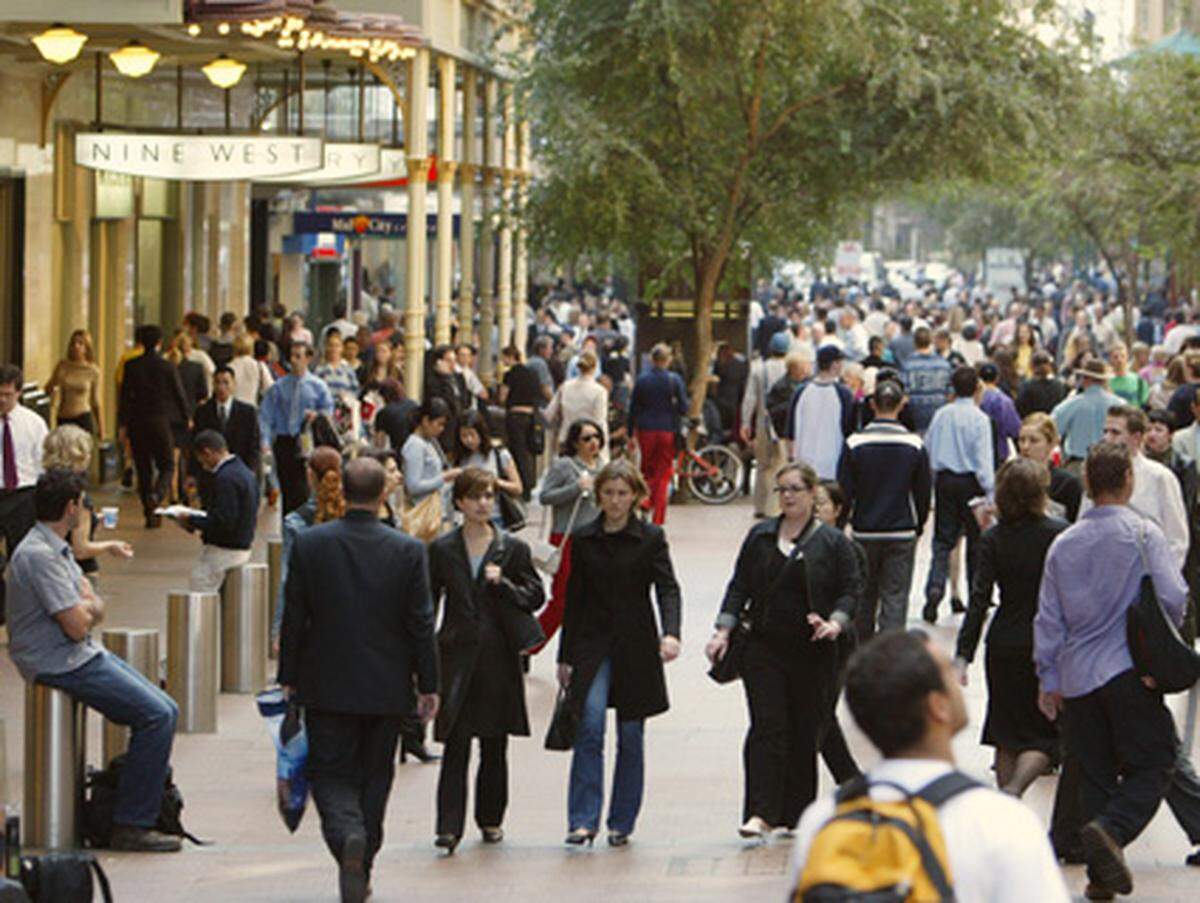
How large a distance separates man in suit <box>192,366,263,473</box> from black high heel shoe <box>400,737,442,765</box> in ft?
26.8

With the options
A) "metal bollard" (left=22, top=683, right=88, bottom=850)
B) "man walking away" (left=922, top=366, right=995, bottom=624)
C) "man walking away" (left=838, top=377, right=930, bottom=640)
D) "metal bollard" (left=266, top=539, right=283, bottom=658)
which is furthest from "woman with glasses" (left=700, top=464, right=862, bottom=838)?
"man walking away" (left=922, top=366, right=995, bottom=624)

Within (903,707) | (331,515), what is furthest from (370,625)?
(903,707)

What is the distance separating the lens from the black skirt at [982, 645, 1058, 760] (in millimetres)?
11047

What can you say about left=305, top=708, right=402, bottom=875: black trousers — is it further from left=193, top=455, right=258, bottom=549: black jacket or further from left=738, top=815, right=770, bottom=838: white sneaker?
left=193, top=455, right=258, bottom=549: black jacket

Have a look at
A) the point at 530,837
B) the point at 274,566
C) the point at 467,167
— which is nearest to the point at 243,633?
the point at 274,566

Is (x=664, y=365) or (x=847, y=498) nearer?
(x=847, y=498)

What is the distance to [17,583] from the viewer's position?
11000 mm

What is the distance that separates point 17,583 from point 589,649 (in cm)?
226

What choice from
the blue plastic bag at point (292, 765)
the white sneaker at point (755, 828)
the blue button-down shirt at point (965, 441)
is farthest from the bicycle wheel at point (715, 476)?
the blue plastic bag at point (292, 765)

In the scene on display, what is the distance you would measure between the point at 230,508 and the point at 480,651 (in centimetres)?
474

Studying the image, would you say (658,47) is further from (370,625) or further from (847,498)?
(370,625)

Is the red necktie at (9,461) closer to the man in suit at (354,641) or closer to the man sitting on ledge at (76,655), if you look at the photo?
the man sitting on ledge at (76,655)

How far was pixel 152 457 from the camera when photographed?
24.1 m

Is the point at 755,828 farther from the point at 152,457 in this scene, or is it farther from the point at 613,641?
the point at 152,457
